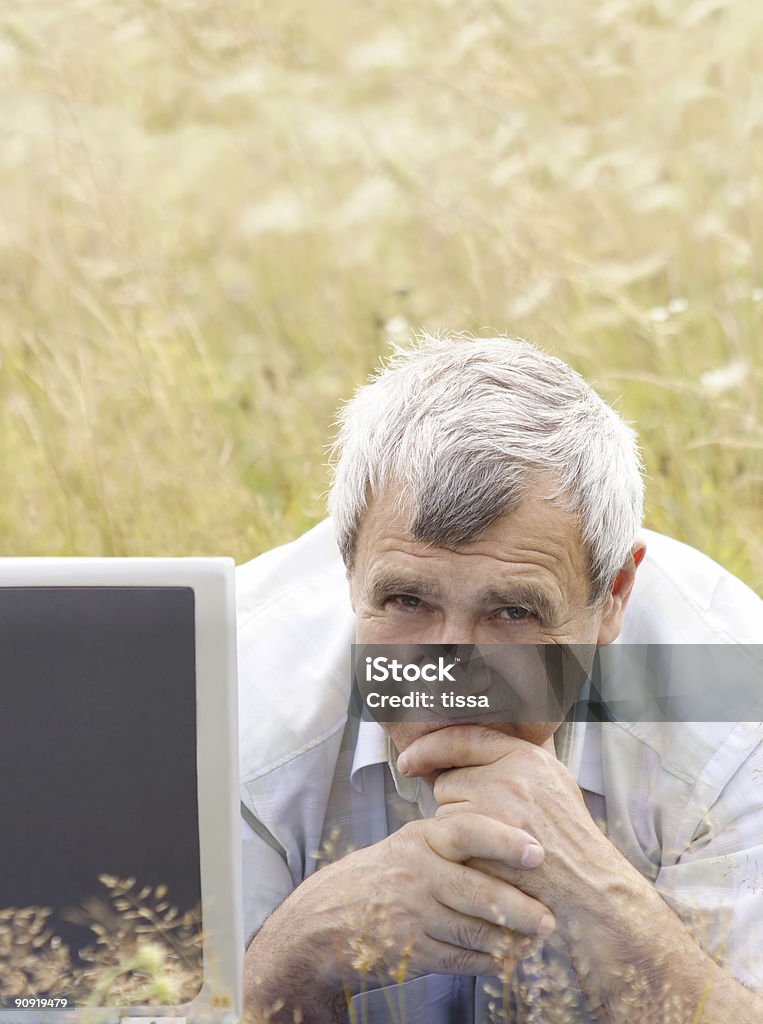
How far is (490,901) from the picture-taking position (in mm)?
982

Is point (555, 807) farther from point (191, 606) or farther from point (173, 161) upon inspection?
point (173, 161)

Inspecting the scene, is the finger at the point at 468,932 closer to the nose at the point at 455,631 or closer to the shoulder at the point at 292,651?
the nose at the point at 455,631

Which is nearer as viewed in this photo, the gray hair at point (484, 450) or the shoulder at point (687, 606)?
the gray hair at point (484, 450)

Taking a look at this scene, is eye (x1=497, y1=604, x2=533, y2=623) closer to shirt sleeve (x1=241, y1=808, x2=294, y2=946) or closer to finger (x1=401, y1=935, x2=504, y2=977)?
finger (x1=401, y1=935, x2=504, y2=977)

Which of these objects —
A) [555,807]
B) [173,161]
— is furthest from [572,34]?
[555,807]

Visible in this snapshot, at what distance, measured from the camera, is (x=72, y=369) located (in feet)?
9.87

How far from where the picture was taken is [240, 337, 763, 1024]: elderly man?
1.03 m

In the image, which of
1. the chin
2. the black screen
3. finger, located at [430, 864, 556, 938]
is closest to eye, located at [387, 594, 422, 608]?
the chin

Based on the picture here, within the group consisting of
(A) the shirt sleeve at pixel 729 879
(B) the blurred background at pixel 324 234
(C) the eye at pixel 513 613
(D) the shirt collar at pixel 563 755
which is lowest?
(A) the shirt sleeve at pixel 729 879

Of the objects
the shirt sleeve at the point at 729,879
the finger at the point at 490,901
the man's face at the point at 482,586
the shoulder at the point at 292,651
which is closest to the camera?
the finger at the point at 490,901

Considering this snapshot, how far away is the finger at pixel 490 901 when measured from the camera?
0.98m

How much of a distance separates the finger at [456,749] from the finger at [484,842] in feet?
0.15

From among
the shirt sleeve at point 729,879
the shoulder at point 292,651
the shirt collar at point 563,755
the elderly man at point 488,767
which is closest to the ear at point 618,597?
the elderly man at point 488,767

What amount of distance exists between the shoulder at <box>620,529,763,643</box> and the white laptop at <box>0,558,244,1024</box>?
871 mm
